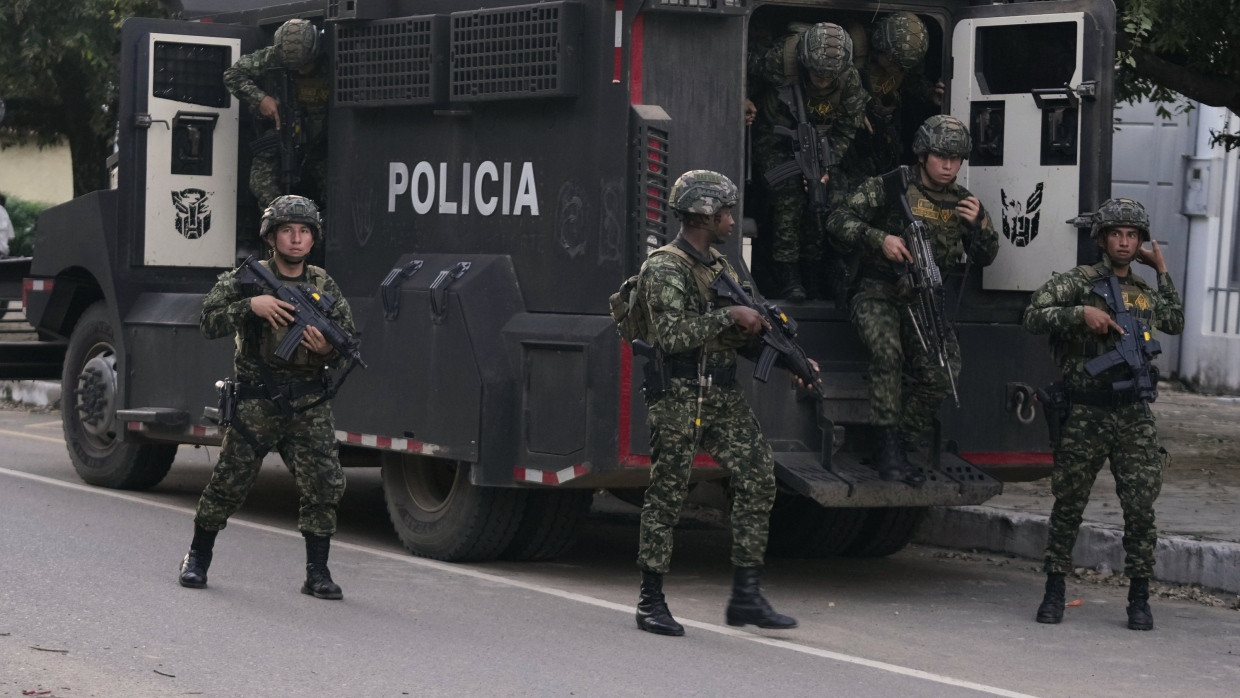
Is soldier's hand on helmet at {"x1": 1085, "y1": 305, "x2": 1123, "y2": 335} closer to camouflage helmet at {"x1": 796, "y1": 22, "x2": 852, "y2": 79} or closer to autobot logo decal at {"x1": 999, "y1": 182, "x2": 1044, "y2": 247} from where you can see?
autobot logo decal at {"x1": 999, "y1": 182, "x2": 1044, "y2": 247}

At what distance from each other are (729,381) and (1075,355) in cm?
161

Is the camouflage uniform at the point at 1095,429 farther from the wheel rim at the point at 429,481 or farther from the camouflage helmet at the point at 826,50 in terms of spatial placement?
the wheel rim at the point at 429,481

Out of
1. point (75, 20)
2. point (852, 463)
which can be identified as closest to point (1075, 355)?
point (852, 463)

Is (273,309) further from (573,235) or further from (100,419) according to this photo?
(100,419)

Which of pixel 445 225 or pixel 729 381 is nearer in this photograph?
pixel 729 381

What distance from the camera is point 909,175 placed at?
8.41m

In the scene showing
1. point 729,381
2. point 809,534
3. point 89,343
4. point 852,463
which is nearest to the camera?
point 729,381

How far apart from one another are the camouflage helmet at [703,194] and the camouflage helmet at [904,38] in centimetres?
199

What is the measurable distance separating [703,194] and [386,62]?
2.66 metres

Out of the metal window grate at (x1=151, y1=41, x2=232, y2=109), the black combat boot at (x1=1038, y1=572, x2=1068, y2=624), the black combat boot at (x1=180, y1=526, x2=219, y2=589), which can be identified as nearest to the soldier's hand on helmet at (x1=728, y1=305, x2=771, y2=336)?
the black combat boot at (x1=1038, y1=572, x2=1068, y2=624)

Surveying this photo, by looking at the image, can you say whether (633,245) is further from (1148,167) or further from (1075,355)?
(1148,167)

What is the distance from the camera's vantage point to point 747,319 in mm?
7125

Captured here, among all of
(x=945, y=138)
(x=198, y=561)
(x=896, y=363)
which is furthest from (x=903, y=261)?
(x=198, y=561)

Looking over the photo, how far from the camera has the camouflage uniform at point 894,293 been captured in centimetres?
840
